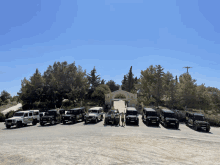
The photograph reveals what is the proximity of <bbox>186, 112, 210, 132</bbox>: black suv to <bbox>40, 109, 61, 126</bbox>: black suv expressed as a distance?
61.3 feet

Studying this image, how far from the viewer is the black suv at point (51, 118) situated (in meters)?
21.0

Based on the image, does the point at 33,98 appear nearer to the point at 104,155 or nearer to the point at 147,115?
the point at 147,115

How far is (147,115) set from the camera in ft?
73.4

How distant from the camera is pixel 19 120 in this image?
2008cm

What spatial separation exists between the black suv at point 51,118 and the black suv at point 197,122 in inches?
735

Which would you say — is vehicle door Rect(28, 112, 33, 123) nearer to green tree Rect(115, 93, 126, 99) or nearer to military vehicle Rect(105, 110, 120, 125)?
military vehicle Rect(105, 110, 120, 125)

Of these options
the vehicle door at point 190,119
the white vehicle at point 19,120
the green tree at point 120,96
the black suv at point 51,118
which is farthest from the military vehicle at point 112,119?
the green tree at point 120,96

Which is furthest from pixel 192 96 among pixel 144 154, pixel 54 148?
pixel 54 148

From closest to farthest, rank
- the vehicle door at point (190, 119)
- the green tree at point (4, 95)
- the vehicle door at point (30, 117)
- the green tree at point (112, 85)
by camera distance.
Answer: the vehicle door at point (190, 119) < the vehicle door at point (30, 117) < the green tree at point (4, 95) < the green tree at point (112, 85)

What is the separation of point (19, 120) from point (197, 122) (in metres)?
22.7

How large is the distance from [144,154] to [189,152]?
11.1 feet

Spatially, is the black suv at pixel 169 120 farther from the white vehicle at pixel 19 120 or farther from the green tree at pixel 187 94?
the white vehicle at pixel 19 120

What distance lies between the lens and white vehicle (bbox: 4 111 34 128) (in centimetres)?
1943

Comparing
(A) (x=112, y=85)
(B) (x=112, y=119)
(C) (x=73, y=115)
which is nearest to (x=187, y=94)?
(B) (x=112, y=119)
